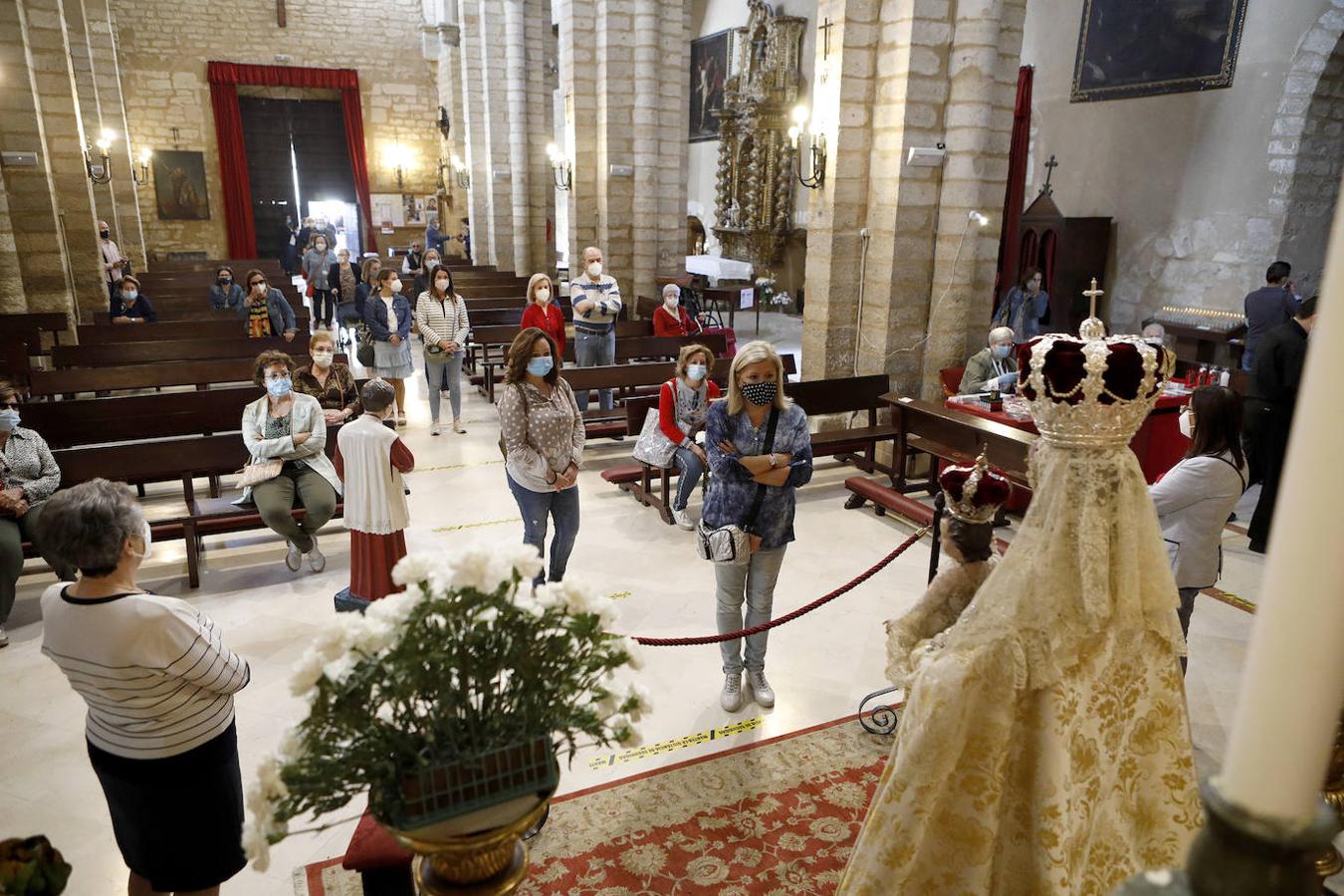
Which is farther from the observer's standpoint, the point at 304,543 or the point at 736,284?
the point at 736,284

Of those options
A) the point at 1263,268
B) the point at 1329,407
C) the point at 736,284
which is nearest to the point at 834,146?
the point at 1263,268

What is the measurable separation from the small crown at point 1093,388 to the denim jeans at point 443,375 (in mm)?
7703

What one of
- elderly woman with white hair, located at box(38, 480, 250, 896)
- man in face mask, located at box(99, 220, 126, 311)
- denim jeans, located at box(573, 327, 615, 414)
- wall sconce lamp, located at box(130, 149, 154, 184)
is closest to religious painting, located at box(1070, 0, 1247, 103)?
denim jeans, located at box(573, 327, 615, 414)

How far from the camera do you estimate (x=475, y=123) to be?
20328 mm

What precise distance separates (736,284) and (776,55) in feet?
16.0

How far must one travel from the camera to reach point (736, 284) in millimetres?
18797

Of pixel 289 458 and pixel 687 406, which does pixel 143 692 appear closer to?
pixel 289 458

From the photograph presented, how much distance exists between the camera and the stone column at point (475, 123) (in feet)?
65.4

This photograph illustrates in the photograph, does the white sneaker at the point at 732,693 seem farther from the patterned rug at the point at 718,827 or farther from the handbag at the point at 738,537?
the handbag at the point at 738,537

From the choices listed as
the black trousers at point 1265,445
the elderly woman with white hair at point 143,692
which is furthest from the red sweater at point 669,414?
the black trousers at point 1265,445

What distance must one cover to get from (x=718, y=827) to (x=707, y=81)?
69.3 feet

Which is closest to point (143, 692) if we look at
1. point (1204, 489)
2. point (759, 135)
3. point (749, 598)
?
point (749, 598)

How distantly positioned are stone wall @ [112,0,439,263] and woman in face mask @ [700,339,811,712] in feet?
78.7

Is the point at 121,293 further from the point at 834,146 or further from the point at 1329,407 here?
the point at 1329,407
